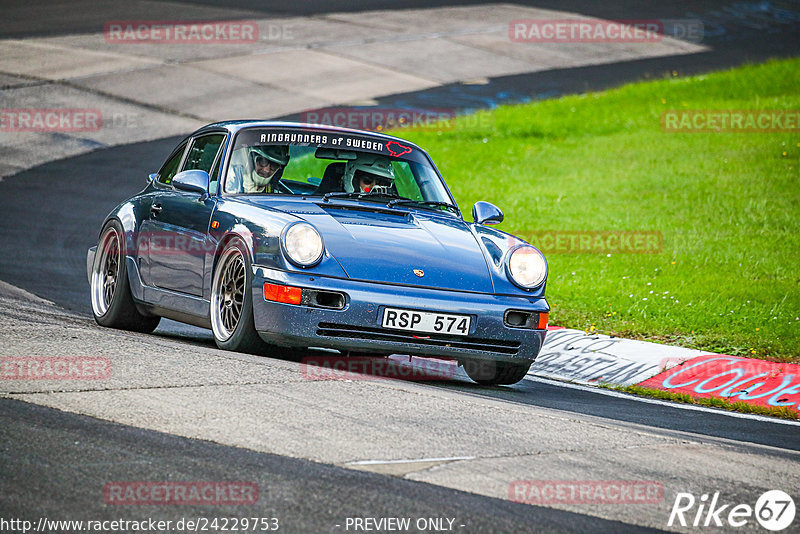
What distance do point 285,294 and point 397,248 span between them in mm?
758

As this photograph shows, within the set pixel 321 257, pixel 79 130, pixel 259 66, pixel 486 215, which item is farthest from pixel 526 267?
pixel 259 66

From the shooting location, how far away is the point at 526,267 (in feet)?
23.1

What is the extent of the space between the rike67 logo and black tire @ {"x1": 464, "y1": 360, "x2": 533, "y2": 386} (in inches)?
109

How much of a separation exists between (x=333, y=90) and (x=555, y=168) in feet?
21.0

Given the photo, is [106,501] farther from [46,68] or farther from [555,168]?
[46,68]

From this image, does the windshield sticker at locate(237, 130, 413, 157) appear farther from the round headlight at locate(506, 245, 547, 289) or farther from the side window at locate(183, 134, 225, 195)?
the round headlight at locate(506, 245, 547, 289)

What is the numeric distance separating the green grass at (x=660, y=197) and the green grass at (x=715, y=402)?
46.3 inches

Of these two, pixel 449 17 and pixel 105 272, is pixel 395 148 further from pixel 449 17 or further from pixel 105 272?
pixel 449 17

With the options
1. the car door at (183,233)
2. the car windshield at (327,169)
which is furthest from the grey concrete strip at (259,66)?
the car windshield at (327,169)

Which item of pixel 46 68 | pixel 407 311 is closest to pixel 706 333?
pixel 407 311

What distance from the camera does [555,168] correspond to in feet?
58.5

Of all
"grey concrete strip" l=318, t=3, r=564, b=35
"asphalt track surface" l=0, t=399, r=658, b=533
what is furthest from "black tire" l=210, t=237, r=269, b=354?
"grey concrete strip" l=318, t=3, r=564, b=35

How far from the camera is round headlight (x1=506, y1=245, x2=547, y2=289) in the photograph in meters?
6.98

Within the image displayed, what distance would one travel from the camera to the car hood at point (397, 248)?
6.64m
